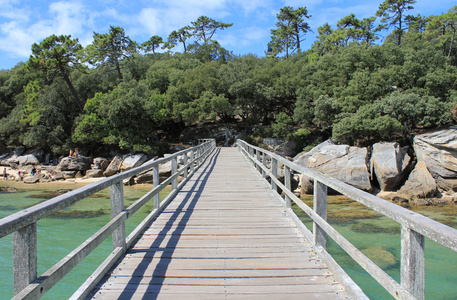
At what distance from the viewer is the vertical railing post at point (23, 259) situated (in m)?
1.98

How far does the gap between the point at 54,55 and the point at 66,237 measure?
2966 cm

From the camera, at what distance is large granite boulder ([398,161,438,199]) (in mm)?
17200

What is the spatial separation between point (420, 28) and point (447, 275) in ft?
163

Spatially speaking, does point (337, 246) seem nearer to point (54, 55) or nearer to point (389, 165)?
point (389, 165)

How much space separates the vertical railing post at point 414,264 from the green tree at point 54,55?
3822 cm

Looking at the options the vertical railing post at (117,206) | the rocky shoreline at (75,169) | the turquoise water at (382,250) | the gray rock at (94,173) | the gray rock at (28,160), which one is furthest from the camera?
the gray rock at (28,160)

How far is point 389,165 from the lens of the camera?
19484 mm

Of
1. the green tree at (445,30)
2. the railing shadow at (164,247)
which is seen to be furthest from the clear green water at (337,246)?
the green tree at (445,30)

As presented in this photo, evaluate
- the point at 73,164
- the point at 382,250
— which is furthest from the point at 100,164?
the point at 382,250

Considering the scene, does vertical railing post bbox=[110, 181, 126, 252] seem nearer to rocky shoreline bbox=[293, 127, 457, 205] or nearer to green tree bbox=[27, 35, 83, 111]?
rocky shoreline bbox=[293, 127, 457, 205]

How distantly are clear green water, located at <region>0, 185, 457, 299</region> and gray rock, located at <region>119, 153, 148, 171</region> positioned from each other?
11788mm

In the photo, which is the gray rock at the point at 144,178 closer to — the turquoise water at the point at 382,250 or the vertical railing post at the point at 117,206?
the turquoise water at the point at 382,250

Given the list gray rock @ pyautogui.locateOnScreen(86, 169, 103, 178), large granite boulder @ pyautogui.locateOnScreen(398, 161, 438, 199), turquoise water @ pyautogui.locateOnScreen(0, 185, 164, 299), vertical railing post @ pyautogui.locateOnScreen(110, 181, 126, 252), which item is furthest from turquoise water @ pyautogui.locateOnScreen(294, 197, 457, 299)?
gray rock @ pyautogui.locateOnScreen(86, 169, 103, 178)

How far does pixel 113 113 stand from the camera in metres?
30.8
